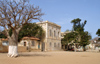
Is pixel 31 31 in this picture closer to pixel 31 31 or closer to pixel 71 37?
pixel 31 31

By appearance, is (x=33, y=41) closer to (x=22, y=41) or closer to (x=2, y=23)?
(x=22, y=41)

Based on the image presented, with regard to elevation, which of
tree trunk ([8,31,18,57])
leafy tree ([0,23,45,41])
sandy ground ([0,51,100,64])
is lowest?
sandy ground ([0,51,100,64])

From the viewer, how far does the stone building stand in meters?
36.6

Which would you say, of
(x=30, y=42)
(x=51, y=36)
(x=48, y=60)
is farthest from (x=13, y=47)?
(x=51, y=36)

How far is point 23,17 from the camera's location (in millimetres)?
15844

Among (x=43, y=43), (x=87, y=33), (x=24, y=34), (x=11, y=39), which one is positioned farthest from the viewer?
(x=87, y=33)

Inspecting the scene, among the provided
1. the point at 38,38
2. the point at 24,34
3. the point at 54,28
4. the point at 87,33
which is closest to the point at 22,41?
the point at 24,34

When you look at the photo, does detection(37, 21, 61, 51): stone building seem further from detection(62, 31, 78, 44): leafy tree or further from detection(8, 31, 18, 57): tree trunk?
detection(8, 31, 18, 57): tree trunk

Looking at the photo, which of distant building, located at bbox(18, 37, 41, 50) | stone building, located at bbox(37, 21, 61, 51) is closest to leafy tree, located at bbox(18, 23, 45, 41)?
distant building, located at bbox(18, 37, 41, 50)

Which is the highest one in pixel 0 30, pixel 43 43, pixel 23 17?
pixel 23 17

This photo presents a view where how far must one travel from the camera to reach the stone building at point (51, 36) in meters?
36.6

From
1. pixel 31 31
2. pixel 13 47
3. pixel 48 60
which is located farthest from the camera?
pixel 31 31

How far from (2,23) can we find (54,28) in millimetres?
26274

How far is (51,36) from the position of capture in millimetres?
38969
